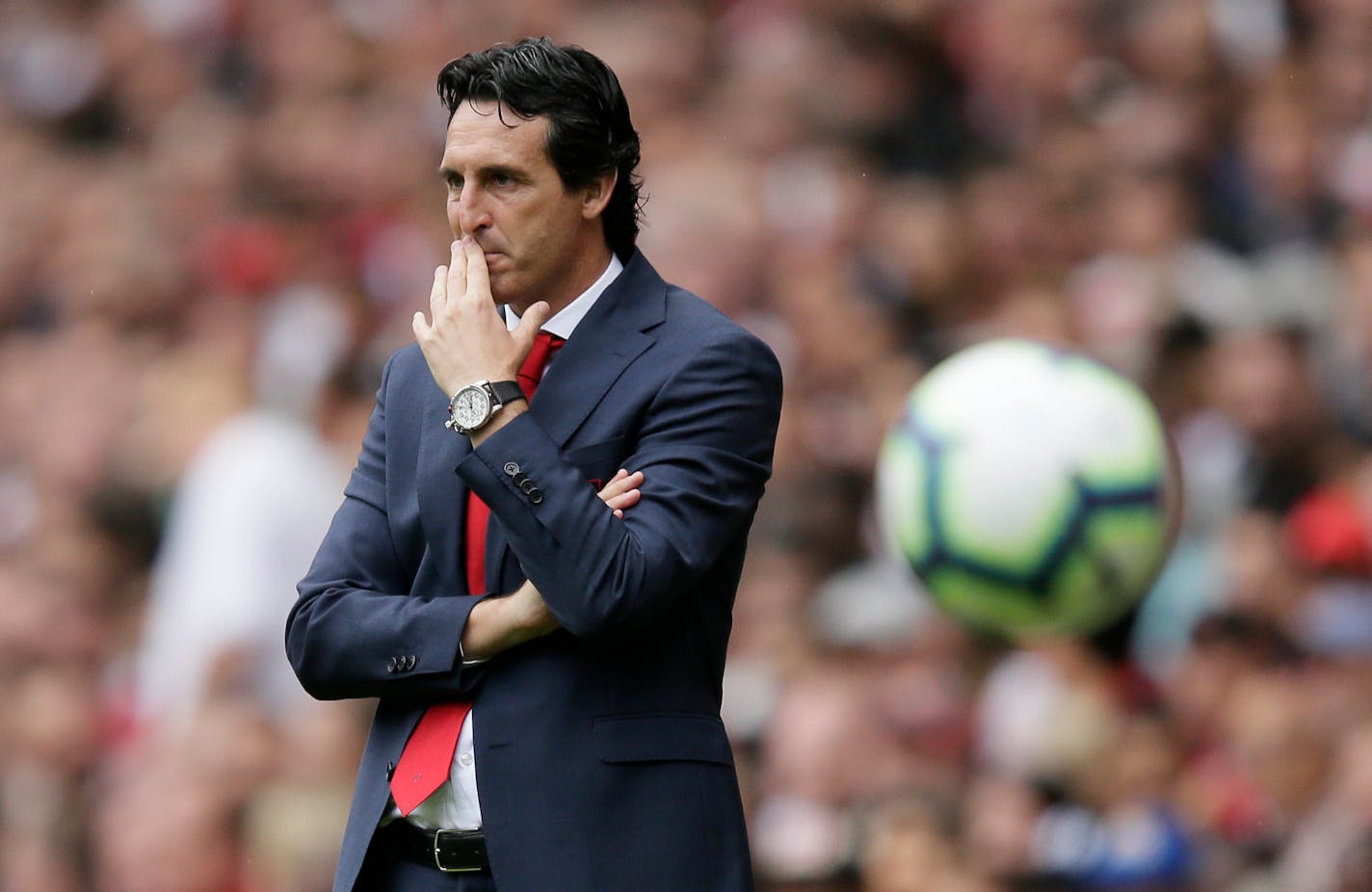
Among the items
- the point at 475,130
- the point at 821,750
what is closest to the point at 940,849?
the point at 821,750

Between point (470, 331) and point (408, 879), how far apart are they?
68cm

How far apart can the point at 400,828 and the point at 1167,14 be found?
4503mm

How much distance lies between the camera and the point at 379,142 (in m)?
8.10

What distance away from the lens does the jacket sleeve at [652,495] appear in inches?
97.1

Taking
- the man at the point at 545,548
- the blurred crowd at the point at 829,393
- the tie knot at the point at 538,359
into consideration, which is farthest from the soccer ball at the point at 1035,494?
the tie knot at the point at 538,359

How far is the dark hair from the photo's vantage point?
105 inches

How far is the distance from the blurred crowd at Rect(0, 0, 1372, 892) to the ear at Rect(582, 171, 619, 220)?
2.77 m

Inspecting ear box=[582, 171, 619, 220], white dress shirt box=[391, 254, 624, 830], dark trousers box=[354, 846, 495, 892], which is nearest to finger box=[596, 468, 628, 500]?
white dress shirt box=[391, 254, 624, 830]

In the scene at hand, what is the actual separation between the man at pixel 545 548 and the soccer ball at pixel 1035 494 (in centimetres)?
147

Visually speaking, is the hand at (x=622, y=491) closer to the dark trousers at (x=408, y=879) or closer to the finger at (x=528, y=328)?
the finger at (x=528, y=328)

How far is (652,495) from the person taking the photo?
2568 millimetres

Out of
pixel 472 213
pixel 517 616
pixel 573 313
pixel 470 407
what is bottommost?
pixel 517 616

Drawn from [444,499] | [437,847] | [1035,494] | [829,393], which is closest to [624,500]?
[444,499]

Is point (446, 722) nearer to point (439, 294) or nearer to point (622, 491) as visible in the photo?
point (622, 491)
